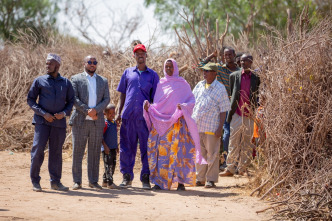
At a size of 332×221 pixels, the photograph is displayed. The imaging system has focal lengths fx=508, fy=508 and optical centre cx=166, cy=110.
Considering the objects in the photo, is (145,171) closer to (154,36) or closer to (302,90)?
(302,90)

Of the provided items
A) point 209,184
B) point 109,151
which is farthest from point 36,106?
point 209,184

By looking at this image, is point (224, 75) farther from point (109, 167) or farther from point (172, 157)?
point (109, 167)

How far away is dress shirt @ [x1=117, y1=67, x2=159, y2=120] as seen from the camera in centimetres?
779

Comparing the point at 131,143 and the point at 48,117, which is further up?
the point at 48,117

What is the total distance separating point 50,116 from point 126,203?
1589mm

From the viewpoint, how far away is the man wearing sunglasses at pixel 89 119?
289 inches

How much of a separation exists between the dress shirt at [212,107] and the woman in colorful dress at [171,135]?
9.7 inches

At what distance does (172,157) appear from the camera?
768 cm

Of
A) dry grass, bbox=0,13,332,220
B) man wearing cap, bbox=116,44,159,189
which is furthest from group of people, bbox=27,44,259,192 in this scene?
dry grass, bbox=0,13,332,220

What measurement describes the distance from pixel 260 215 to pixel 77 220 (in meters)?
2.07

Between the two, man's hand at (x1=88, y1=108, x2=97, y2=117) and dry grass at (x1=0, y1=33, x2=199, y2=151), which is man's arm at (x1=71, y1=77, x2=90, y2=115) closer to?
man's hand at (x1=88, y1=108, x2=97, y2=117)

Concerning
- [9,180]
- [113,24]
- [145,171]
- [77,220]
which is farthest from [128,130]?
[113,24]

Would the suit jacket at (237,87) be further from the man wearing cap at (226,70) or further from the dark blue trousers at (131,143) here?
the dark blue trousers at (131,143)

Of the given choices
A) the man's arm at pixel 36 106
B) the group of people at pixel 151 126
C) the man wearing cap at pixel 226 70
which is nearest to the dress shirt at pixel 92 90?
the group of people at pixel 151 126
